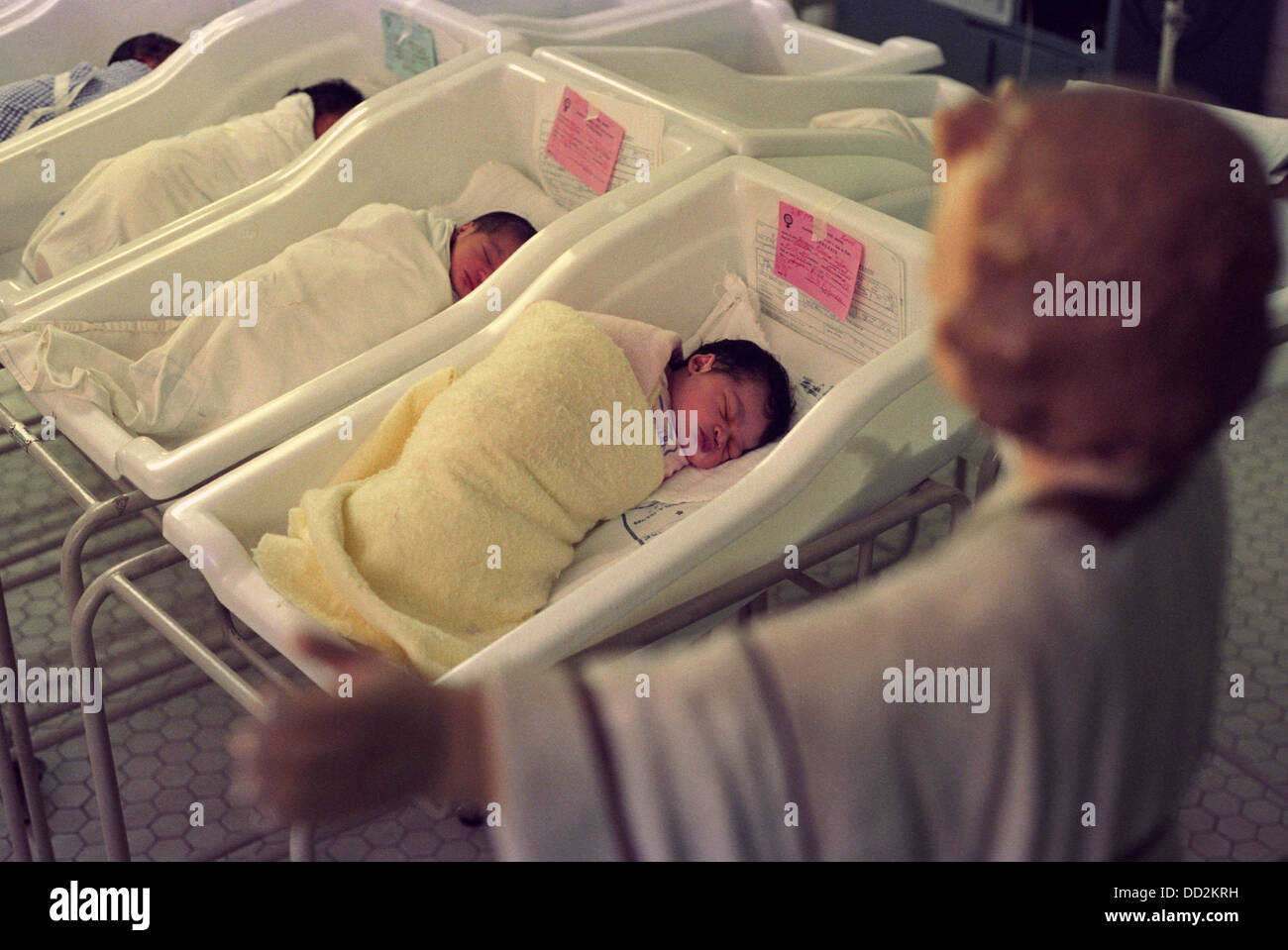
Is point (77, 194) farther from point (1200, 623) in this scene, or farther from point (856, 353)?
point (1200, 623)

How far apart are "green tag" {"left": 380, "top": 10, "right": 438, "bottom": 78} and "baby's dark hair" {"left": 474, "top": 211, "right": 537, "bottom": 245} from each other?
44cm

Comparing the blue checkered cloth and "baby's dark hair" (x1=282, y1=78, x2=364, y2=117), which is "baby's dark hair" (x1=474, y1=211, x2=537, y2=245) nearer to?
"baby's dark hair" (x1=282, y1=78, x2=364, y2=117)

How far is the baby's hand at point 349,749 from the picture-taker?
494 mm

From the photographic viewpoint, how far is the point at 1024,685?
0.52 meters

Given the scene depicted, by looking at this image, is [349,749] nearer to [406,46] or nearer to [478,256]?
[478,256]

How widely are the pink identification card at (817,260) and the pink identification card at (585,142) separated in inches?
13.7

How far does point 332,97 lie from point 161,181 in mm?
355

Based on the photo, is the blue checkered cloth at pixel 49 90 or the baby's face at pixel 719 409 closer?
the baby's face at pixel 719 409

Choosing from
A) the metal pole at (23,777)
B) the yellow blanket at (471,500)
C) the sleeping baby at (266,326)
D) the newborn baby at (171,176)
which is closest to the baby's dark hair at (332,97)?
the newborn baby at (171,176)

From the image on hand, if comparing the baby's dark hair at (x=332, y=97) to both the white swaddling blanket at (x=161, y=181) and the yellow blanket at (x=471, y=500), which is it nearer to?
the white swaddling blanket at (x=161, y=181)

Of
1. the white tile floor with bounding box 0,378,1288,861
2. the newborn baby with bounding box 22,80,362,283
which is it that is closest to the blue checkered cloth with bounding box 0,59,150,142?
the newborn baby with bounding box 22,80,362,283

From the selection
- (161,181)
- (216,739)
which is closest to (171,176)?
(161,181)

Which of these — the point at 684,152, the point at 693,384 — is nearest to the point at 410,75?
the point at 684,152

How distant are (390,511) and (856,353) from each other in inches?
24.2
